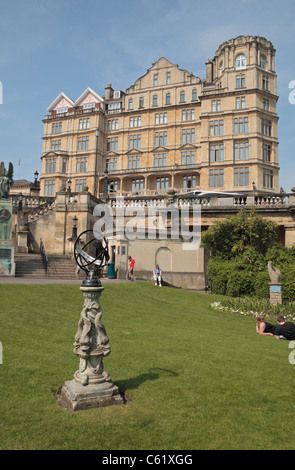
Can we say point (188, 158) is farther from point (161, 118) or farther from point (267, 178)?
point (267, 178)

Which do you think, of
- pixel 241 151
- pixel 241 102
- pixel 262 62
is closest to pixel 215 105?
pixel 241 102


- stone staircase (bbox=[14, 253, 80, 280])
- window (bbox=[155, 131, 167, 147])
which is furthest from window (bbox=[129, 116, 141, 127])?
stone staircase (bbox=[14, 253, 80, 280])

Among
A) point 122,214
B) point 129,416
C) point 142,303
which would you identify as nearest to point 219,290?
point 142,303

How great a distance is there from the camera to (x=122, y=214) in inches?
1113

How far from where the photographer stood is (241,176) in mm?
47938

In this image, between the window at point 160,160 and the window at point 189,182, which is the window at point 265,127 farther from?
the window at point 160,160

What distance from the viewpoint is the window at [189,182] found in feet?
173

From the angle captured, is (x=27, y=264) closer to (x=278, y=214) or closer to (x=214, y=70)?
(x=278, y=214)

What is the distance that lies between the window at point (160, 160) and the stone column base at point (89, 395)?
5037cm

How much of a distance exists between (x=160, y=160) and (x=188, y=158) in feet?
15.4

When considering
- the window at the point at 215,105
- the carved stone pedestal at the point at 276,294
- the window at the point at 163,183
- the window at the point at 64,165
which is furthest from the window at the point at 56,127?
the carved stone pedestal at the point at 276,294

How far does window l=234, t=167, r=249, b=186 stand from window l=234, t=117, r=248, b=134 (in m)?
5.57

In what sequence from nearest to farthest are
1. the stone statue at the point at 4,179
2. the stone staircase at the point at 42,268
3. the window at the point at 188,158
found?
1. the stone staircase at the point at 42,268
2. the stone statue at the point at 4,179
3. the window at the point at 188,158

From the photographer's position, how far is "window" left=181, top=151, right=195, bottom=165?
173 ft
